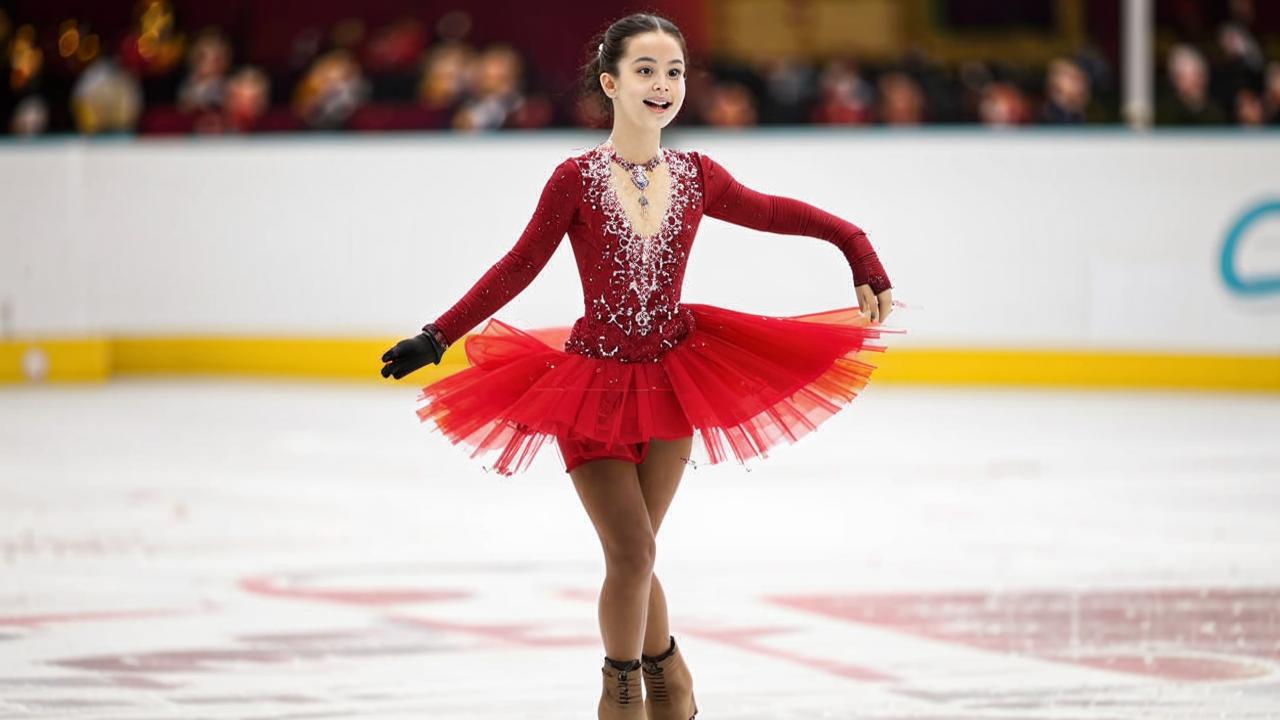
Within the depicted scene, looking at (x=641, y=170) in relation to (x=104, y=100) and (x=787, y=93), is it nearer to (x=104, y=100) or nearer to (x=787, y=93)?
(x=787, y=93)

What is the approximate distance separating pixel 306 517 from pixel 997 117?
6.18 m

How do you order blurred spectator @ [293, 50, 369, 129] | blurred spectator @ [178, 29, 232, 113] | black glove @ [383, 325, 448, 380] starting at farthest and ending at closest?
1. blurred spectator @ [178, 29, 232, 113]
2. blurred spectator @ [293, 50, 369, 129]
3. black glove @ [383, 325, 448, 380]

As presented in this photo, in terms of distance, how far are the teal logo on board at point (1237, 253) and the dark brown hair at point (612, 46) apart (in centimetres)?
761

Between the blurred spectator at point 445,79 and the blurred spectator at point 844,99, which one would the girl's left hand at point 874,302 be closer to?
the blurred spectator at point 844,99

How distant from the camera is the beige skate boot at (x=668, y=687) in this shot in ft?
11.4

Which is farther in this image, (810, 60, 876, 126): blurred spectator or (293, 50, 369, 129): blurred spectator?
(293, 50, 369, 129): blurred spectator

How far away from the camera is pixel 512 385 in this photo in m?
3.40

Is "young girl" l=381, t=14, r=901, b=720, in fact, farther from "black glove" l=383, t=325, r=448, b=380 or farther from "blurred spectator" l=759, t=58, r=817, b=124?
"blurred spectator" l=759, t=58, r=817, b=124

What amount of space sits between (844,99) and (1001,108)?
0.92 metres

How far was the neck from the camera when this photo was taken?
11.2ft

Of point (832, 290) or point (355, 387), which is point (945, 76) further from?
point (355, 387)

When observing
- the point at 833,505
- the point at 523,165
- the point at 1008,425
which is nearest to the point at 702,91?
the point at 523,165

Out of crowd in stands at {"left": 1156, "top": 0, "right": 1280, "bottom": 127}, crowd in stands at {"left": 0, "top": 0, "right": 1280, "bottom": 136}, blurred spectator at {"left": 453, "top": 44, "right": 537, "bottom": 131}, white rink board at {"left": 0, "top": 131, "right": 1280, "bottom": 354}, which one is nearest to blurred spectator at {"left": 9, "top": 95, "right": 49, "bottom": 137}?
crowd in stands at {"left": 0, "top": 0, "right": 1280, "bottom": 136}

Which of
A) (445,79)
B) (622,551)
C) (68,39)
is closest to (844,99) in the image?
(445,79)
